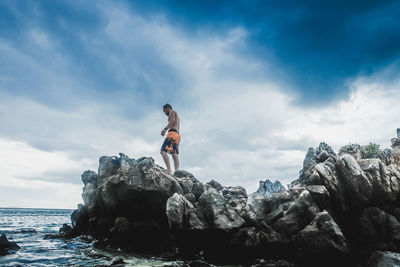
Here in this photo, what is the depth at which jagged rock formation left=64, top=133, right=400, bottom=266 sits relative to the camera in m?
12.1

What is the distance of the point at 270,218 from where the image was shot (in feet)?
47.5

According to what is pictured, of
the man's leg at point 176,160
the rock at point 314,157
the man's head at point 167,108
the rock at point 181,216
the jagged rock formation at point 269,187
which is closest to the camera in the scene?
the rock at point 181,216

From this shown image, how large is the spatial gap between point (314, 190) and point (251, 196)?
3771 millimetres

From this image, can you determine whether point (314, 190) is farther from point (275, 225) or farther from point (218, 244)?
point (218, 244)

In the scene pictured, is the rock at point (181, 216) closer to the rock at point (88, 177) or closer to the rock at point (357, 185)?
the rock at point (357, 185)

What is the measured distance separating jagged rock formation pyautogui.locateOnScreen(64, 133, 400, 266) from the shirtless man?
2.70 m

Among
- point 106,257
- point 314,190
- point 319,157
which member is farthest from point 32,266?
point 319,157

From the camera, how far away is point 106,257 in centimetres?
1303

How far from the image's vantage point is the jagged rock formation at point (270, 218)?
12.1 m

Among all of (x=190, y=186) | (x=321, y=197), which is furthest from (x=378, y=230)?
(x=190, y=186)

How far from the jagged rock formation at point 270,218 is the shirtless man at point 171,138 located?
8.87 feet

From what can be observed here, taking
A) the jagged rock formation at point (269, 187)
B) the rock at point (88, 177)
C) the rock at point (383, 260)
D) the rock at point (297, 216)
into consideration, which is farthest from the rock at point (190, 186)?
the jagged rock formation at point (269, 187)

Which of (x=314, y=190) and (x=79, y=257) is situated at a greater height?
(x=314, y=190)

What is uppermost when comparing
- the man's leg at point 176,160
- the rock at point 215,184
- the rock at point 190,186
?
the man's leg at point 176,160
